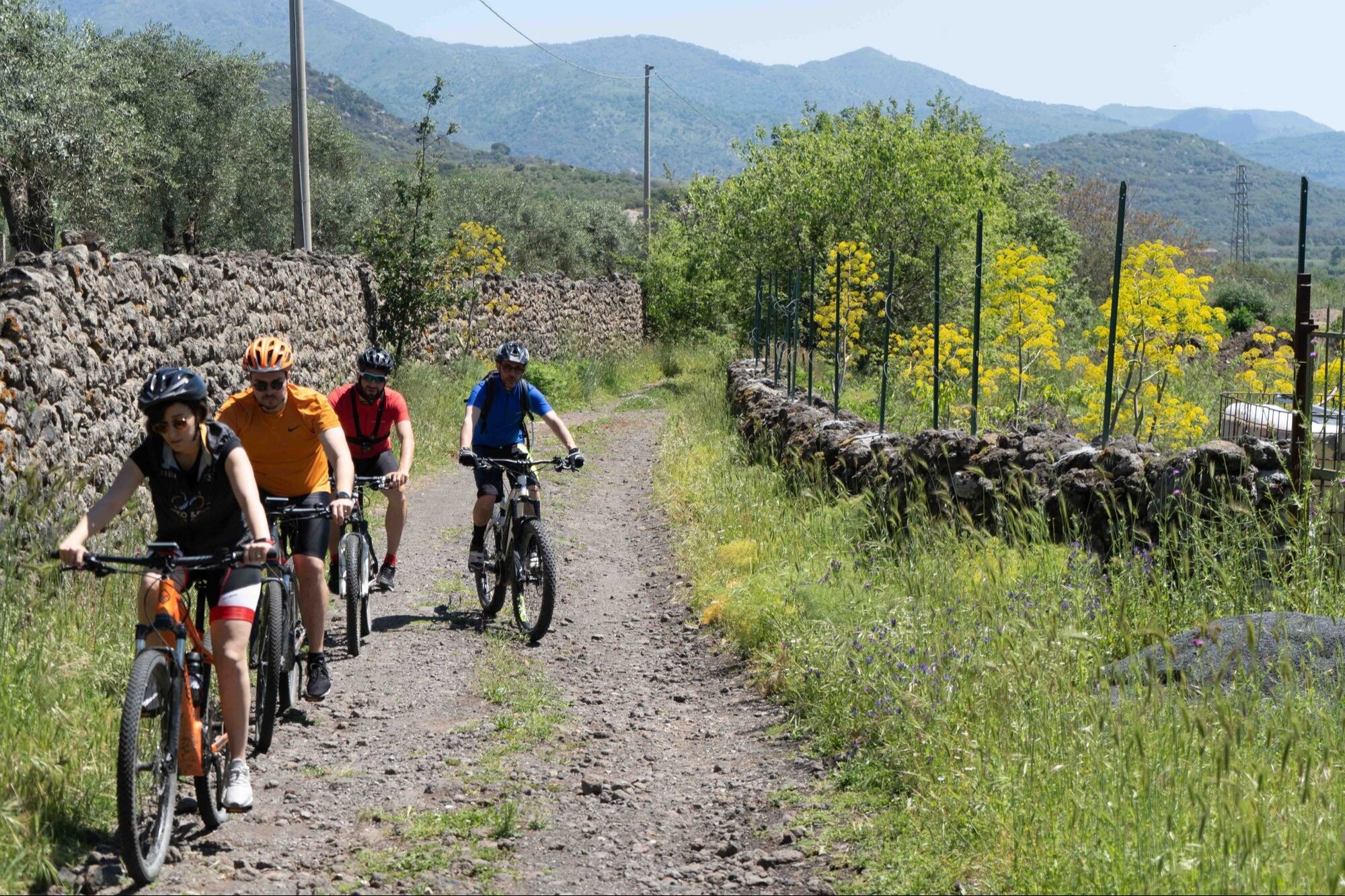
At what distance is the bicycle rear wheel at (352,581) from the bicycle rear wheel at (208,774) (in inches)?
94.7

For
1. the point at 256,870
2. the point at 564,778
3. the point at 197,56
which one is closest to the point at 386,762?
the point at 564,778

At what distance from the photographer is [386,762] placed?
583 centimetres

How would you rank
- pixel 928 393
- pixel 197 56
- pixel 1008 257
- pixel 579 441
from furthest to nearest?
pixel 197 56, pixel 579 441, pixel 928 393, pixel 1008 257

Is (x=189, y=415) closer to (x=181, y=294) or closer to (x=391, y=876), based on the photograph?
(x=391, y=876)

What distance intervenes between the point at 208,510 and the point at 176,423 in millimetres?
429

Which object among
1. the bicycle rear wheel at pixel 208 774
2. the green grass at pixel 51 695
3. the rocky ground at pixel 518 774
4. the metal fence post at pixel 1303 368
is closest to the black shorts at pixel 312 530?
the rocky ground at pixel 518 774

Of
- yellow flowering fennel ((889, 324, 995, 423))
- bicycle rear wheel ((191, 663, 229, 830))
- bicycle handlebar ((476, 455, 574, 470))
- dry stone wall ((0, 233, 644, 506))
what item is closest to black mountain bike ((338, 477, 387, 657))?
bicycle handlebar ((476, 455, 574, 470))

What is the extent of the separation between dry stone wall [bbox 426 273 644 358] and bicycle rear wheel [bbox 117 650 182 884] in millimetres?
17700

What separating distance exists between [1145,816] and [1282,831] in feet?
1.21

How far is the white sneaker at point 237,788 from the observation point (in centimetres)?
488

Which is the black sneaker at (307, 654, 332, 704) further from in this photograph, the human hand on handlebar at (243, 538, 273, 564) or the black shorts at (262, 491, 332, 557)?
the human hand on handlebar at (243, 538, 273, 564)

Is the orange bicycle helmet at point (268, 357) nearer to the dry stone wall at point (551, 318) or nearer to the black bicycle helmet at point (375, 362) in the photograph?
the black bicycle helmet at point (375, 362)

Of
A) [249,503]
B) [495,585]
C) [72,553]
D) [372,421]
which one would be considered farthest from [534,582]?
[72,553]

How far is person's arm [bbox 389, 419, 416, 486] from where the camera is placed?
7578mm
